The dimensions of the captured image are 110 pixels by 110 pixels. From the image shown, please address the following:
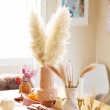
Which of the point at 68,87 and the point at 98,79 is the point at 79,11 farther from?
the point at 68,87

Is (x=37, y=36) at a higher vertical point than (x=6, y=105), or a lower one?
higher

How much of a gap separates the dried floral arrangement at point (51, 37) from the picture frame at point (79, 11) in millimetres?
1937

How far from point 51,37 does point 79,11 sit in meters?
2.07

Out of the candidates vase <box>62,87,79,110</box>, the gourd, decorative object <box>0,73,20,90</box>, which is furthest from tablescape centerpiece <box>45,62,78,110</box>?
decorative object <box>0,73,20,90</box>

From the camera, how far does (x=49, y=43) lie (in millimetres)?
1843

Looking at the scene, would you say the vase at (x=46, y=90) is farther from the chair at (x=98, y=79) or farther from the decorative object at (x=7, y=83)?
the chair at (x=98, y=79)

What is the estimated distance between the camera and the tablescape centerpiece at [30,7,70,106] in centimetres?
181

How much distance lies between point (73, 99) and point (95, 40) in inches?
101

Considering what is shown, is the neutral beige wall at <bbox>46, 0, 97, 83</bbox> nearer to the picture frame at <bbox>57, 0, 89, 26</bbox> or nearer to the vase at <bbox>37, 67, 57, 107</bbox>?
the picture frame at <bbox>57, 0, 89, 26</bbox>

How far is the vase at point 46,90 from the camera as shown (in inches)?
73.5

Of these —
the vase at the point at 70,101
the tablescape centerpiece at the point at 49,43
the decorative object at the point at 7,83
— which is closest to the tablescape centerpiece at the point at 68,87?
the vase at the point at 70,101

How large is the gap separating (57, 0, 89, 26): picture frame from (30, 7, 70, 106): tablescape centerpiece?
1927 millimetres

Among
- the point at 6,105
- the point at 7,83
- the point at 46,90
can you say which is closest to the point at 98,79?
the point at 7,83

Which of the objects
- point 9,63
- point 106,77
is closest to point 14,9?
point 9,63
